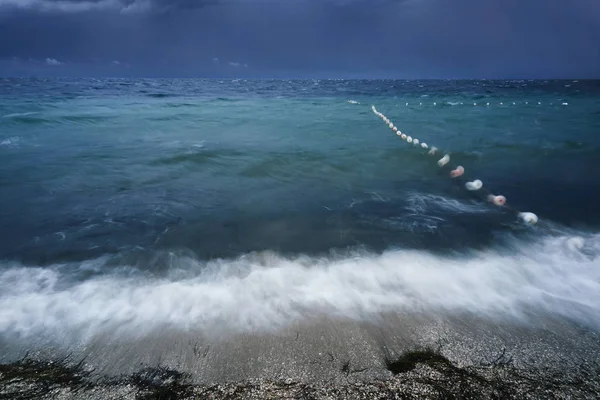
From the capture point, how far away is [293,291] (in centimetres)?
509

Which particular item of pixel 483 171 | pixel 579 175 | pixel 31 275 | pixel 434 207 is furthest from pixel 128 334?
pixel 579 175

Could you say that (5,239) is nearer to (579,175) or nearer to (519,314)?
(519,314)

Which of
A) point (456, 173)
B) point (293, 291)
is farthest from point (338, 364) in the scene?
point (456, 173)

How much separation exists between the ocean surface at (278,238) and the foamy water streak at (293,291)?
0.03 meters

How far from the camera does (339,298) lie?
4871 mm

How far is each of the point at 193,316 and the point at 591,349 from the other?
15.7 ft

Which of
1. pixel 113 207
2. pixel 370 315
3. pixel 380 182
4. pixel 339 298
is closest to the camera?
pixel 370 315

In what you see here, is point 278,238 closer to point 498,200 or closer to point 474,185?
point 498,200

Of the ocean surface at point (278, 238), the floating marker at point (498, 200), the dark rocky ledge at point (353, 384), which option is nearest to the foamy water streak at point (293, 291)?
the ocean surface at point (278, 238)

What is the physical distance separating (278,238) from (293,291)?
2.10 meters

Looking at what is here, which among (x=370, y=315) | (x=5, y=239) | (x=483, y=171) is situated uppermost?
(x=483, y=171)

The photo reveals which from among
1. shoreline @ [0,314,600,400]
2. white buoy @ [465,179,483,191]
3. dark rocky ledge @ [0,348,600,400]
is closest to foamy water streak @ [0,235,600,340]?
shoreline @ [0,314,600,400]

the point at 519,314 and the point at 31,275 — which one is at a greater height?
the point at 519,314

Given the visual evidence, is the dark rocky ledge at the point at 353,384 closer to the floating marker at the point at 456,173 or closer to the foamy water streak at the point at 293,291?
the foamy water streak at the point at 293,291
